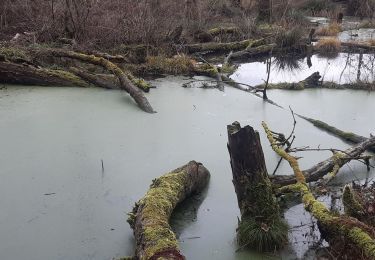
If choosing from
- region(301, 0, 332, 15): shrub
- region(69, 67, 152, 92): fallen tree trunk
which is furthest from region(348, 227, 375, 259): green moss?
region(301, 0, 332, 15): shrub

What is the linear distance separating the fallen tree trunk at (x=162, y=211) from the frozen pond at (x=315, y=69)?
16.0ft

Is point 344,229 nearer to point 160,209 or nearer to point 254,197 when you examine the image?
point 254,197

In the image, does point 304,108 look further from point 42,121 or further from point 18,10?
point 18,10

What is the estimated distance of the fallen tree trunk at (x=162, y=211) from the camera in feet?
8.33

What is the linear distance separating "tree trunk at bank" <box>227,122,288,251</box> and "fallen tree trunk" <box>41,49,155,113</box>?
2.86m

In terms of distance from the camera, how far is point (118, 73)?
662cm

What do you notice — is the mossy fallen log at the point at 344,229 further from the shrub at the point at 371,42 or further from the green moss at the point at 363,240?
the shrub at the point at 371,42

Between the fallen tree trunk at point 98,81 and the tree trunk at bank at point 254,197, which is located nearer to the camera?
the tree trunk at bank at point 254,197

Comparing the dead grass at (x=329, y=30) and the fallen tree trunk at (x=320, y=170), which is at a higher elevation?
the dead grass at (x=329, y=30)

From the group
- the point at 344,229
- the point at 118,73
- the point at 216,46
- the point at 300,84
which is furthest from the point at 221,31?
the point at 344,229

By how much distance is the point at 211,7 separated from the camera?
12586 millimetres

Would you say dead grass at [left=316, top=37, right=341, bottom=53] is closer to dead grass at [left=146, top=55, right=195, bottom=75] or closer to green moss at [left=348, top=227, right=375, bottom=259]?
dead grass at [left=146, top=55, right=195, bottom=75]

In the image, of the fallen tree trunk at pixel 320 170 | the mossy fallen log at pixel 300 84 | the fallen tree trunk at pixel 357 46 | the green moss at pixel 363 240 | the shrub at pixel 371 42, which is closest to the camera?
the green moss at pixel 363 240

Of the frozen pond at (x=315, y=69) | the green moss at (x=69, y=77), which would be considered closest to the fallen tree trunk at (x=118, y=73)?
the green moss at (x=69, y=77)
